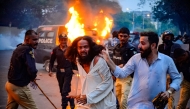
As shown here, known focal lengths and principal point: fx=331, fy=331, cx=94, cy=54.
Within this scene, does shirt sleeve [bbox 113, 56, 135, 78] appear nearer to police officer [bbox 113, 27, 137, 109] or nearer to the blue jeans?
police officer [bbox 113, 27, 137, 109]

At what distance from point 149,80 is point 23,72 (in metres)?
2.34

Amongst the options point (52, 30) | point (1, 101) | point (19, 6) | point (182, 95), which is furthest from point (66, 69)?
point (19, 6)

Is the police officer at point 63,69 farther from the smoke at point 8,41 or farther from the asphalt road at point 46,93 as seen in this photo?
the smoke at point 8,41

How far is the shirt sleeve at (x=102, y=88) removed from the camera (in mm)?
3885

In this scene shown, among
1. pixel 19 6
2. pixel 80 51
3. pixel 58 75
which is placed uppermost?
pixel 19 6

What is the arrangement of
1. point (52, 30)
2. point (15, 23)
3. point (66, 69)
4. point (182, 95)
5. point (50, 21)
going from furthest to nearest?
point (50, 21) → point (15, 23) → point (52, 30) → point (66, 69) → point (182, 95)

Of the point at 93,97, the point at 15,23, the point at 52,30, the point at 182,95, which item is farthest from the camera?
the point at 15,23

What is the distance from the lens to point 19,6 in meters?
36.2

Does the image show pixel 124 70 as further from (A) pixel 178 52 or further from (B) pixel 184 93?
(B) pixel 184 93

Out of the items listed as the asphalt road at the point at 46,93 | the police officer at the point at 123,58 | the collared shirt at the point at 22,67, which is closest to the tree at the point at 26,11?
the asphalt road at the point at 46,93

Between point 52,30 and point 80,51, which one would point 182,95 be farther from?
point 52,30

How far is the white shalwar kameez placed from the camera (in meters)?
3.91

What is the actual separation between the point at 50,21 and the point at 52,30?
30472mm

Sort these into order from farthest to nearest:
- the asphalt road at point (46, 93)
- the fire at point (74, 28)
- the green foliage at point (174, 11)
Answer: the green foliage at point (174, 11) < the fire at point (74, 28) < the asphalt road at point (46, 93)
